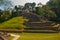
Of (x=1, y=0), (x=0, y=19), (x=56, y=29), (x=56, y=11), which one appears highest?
(x=1, y=0)

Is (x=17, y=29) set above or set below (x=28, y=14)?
below

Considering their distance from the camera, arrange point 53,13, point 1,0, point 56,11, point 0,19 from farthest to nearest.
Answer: point 1,0 → point 56,11 → point 53,13 → point 0,19

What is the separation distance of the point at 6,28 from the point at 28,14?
29.6 feet

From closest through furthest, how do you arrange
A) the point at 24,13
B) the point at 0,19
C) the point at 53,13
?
the point at 0,19 < the point at 24,13 < the point at 53,13

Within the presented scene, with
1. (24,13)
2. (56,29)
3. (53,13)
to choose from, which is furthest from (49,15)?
(56,29)

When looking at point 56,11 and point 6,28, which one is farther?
point 56,11

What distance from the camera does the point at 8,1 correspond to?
2079 inches

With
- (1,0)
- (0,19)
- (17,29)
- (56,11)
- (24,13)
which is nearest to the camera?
(17,29)

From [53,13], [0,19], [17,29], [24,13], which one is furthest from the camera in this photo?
[53,13]

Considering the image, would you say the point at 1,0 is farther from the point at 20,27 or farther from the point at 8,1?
the point at 20,27

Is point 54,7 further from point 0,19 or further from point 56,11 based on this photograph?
point 0,19

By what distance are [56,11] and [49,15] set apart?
3.56 metres

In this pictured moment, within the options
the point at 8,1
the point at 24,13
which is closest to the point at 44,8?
the point at 24,13

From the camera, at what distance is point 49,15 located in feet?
130
